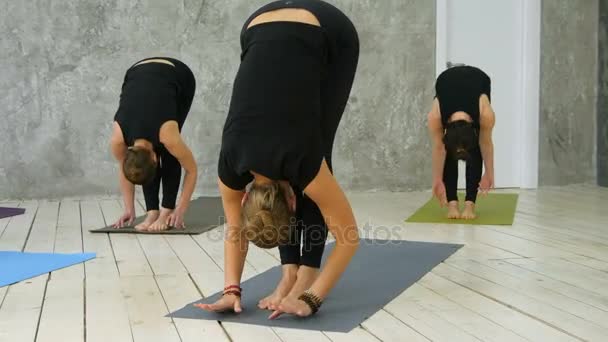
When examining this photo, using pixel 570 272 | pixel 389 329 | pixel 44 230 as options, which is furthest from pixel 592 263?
pixel 44 230

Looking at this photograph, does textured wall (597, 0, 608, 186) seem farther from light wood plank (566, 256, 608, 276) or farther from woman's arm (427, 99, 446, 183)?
light wood plank (566, 256, 608, 276)

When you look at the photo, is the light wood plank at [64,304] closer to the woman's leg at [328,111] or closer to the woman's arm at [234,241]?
the woman's arm at [234,241]

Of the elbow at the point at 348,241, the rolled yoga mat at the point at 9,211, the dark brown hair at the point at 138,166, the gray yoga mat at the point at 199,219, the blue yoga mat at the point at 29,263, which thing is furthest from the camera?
the rolled yoga mat at the point at 9,211

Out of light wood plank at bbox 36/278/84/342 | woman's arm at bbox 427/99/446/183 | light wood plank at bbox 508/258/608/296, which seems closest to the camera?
light wood plank at bbox 36/278/84/342

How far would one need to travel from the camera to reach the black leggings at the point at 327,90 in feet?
7.96

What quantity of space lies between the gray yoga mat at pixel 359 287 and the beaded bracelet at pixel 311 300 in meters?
0.03

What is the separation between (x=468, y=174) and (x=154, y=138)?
1841 millimetres

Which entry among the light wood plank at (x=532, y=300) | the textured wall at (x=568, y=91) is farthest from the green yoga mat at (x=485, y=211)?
the light wood plank at (x=532, y=300)

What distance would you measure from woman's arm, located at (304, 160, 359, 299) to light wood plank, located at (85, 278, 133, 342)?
1.92 ft

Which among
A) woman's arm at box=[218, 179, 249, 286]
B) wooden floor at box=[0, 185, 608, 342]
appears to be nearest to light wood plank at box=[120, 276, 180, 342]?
wooden floor at box=[0, 185, 608, 342]

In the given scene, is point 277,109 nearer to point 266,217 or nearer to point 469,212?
point 266,217

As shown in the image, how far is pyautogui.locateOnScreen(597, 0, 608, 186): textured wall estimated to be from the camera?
6.59m

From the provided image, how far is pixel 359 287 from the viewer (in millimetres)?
2818

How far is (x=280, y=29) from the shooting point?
2350 mm
